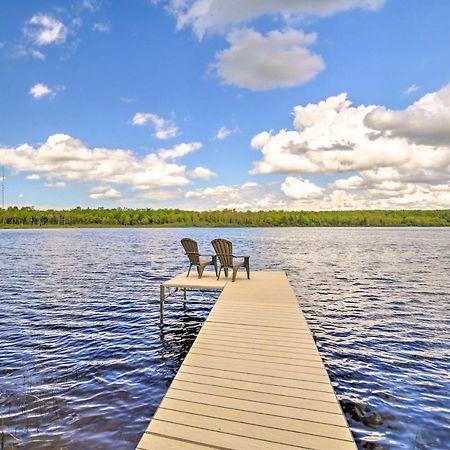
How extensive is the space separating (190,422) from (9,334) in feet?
23.9

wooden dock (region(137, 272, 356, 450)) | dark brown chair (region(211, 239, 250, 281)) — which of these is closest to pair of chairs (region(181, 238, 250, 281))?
dark brown chair (region(211, 239, 250, 281))

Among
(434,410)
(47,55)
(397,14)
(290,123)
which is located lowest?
(434,410)

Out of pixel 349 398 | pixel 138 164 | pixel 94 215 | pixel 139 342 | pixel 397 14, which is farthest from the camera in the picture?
pixel 94 215

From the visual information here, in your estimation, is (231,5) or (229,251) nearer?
(229,251)

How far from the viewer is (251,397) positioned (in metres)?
3.16

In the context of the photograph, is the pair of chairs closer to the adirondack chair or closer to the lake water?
the adirondack chair

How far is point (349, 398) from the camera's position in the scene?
507 centimetres

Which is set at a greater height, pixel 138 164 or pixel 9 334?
pixel 138 164

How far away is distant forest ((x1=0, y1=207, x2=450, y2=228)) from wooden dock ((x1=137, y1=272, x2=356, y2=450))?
130130 mm

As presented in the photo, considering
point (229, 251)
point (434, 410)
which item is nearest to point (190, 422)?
point (434, 410)

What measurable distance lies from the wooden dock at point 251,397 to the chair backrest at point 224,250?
3846 mm

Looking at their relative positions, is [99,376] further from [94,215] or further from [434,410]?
[94,215]

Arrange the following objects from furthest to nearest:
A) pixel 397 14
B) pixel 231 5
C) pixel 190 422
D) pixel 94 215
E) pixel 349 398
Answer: pixel 94 215 < pixel 397 14 < pixel 231 5 < pixel 349 398 < pixel 190 422

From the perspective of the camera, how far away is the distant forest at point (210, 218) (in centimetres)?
12581
